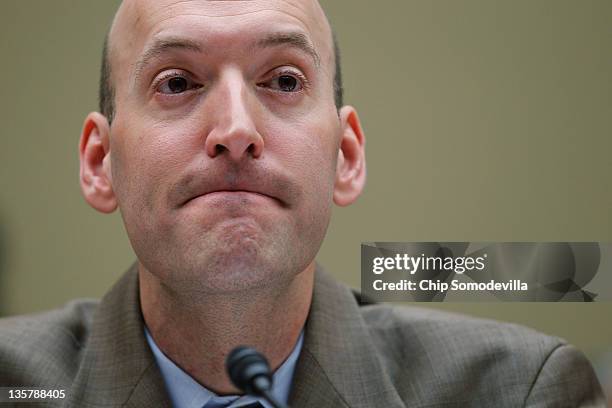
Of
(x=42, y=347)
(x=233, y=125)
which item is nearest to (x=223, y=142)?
(x=233, y=125)

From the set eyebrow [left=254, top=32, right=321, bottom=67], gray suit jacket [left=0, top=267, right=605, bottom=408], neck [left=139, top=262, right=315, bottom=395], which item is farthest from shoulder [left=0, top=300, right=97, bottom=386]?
eyebrow [left=254, top=32, right=321, bottom=67]

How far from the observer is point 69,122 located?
1.92 metres

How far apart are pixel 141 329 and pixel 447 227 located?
628 millimetres

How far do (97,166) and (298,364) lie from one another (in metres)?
0.47

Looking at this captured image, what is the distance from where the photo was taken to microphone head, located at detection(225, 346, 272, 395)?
3.25ft

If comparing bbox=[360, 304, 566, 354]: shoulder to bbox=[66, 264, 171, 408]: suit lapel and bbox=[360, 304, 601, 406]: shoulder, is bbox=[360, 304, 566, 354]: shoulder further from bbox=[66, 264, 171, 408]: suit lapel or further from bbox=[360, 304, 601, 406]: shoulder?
bbox=[66, 264, 171, 408]: suit lapel

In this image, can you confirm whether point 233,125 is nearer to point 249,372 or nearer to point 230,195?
point 230,195

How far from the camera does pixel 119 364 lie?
54.8 inches

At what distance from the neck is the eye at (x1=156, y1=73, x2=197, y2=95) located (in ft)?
1.01

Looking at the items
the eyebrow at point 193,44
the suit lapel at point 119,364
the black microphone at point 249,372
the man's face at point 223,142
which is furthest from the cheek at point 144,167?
the black microphone at point 249,372

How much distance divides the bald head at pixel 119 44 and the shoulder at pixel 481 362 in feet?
1.39

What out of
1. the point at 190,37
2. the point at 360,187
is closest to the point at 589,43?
the point at 360,187

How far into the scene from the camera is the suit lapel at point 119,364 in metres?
1.36

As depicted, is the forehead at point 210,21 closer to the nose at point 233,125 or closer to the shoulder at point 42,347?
the nose at point 233,125
